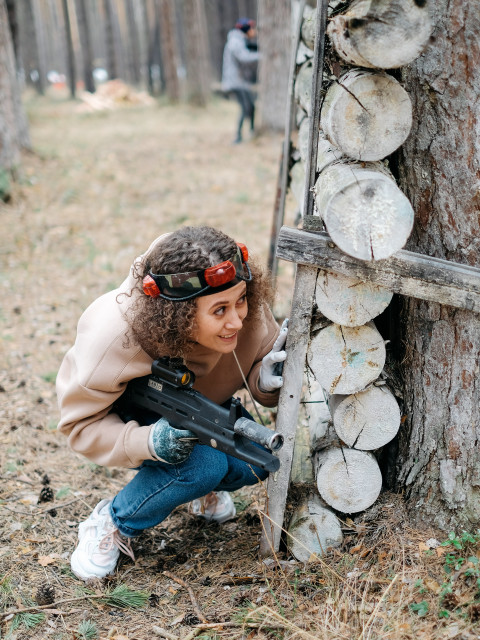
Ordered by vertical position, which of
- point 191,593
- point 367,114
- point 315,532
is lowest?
point 191,593

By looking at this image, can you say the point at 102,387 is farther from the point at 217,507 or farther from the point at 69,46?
the point at 69,46

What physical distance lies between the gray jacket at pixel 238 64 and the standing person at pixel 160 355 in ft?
32.2

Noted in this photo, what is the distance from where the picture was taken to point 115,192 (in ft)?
28.8

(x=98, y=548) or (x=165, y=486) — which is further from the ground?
(x=165, y=486)

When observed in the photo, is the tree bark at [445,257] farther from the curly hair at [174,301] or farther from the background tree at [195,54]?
the background tree at [195,54]

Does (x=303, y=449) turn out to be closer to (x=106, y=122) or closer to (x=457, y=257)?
(x=457, y=257)

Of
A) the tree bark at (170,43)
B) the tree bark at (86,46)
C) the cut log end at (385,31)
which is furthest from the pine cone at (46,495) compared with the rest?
the tree bark at (86,46)

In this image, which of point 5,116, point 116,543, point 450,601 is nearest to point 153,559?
point 116,543

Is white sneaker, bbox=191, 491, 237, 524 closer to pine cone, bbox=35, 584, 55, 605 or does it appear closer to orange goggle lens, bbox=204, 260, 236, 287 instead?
pine cone, bbox=35, 584, 55, 605

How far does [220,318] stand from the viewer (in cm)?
237

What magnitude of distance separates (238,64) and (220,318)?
409 inches

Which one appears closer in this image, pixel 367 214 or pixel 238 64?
pixel 367 214

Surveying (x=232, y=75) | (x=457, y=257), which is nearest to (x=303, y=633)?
(x=457, y=257)

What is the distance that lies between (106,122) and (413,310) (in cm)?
1555
